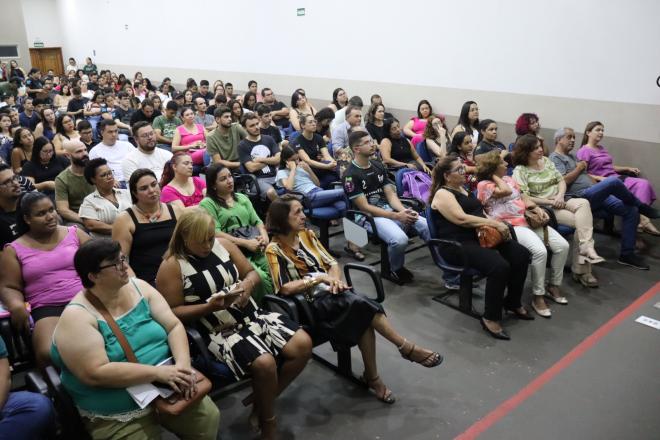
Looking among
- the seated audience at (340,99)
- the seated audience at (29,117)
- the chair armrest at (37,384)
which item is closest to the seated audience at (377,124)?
the seated audience at (340,99)

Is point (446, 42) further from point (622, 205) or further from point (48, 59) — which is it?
point (48, 59)

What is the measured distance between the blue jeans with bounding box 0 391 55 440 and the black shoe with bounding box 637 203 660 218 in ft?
15.7

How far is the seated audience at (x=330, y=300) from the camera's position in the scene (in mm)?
2752

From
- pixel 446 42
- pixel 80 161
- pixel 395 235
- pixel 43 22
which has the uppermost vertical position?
pixel 43 22

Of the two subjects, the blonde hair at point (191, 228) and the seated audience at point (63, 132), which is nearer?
the blonde hair at point (191, 228)

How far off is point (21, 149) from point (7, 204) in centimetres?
224

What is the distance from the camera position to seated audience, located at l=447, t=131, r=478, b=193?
492 cm

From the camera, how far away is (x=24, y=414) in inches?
78.1

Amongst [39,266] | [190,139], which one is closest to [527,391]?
[39,266]

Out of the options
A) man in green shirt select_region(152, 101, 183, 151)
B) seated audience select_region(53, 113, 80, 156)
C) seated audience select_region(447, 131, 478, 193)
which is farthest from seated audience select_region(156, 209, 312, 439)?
man in green shirt select_region(152, 101, 183, 151)

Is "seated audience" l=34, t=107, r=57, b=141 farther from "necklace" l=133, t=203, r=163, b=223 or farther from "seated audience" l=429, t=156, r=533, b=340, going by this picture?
"seated audience" l=429, t=156, r=533, b=340

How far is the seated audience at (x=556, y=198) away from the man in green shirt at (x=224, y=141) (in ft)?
9.13

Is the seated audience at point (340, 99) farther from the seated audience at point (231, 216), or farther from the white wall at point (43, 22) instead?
the white wall at point (43, 22)

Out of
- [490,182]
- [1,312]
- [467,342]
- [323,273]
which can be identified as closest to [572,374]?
[467,342]
